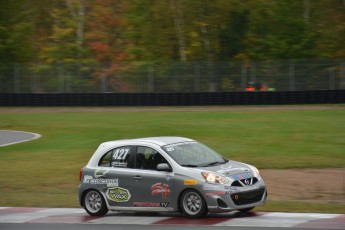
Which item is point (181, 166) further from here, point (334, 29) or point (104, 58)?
point (104, 58)

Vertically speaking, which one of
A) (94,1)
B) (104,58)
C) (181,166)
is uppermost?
(94,1)

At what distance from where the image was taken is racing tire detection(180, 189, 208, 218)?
1294 cm

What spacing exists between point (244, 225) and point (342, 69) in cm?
3440

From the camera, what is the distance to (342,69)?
→ 45156 mm

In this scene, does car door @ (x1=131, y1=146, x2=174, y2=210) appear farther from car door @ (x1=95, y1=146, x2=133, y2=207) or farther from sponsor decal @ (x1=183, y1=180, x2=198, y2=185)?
sponsor decal @ (x1=183, y1=180, x2=198, y2=185)

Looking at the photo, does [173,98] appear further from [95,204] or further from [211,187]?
[211,187]

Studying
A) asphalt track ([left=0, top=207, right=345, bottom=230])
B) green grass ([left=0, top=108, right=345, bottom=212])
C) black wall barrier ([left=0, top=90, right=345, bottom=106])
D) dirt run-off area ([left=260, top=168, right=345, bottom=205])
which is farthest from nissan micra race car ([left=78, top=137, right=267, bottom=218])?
black wall barrier ([left=0, top=90, right=345, bottom=106])

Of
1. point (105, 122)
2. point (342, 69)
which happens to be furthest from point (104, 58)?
point (105, 122)

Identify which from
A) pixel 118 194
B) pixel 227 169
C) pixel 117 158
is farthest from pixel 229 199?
pixel 117 158

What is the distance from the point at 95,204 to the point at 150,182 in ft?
4.70

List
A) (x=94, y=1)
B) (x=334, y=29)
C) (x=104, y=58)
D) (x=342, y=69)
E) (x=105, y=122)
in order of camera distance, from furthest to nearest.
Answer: (x=94, y=1)
(x=104, y=58)
(x=334, y=29)
(x=342, y=69)
(x=105, y=122)

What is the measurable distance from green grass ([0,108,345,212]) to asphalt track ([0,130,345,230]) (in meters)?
2.15

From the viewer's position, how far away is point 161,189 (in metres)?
13.4

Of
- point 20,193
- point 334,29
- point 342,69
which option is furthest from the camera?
point 334,29
